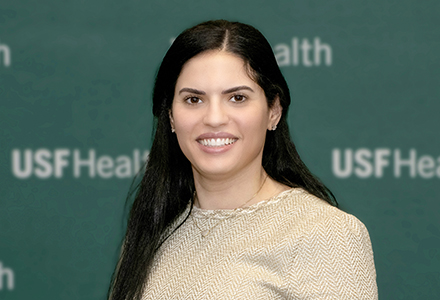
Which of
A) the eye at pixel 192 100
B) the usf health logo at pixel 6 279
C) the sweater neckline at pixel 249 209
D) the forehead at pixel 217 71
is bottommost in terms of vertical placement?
the usf health logo at pixel 6 279

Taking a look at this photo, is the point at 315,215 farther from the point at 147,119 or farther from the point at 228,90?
the point at 147,119

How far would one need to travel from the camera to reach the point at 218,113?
138cm

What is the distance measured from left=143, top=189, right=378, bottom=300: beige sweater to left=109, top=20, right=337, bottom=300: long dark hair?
95 mm

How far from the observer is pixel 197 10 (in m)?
2.40

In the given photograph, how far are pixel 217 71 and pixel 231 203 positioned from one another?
385 mm

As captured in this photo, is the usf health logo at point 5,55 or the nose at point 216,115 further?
the usf health logo at point 5,55

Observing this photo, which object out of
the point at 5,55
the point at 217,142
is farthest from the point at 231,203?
the point at 5,55

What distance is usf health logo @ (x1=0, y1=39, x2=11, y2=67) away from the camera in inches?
95.9

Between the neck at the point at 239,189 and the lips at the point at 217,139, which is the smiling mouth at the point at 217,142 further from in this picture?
the neck at the point at 239,189

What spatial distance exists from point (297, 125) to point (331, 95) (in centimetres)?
20

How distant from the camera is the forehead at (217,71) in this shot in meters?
1.40

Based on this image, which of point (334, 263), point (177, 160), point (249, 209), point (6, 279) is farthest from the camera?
point (6, 279)

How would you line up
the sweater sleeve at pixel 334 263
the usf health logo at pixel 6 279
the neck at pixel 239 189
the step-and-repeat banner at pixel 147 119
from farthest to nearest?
the usf health logo at pixel 6 279 < the step-and-repeat banner at pixel 147 119 < the neck at pixel 239 189 < the sweater sleeve at pixel 334 263

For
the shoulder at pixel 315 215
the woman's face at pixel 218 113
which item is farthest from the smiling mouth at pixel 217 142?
the shoulder at pixel 315 215
